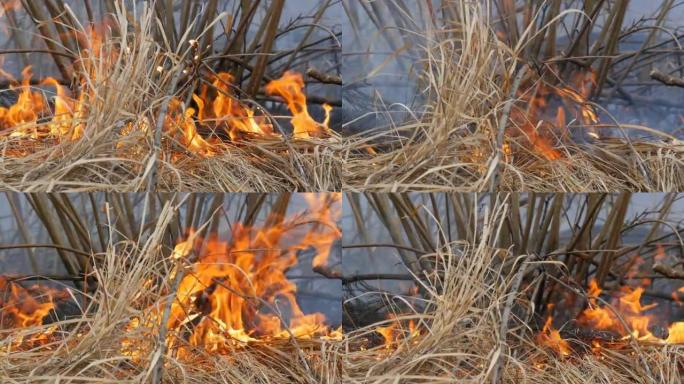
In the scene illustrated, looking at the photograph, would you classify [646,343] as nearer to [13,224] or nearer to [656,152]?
[656,152]

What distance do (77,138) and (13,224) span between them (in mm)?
228

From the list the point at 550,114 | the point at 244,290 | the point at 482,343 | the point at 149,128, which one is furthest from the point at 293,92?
the point at 482,343

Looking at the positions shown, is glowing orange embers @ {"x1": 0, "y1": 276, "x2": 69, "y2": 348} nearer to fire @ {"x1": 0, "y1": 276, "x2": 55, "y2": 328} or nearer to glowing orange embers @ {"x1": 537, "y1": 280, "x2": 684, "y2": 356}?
fire @ {"x1": 0, "y1": 276, "x2": 55, "y2": 328}

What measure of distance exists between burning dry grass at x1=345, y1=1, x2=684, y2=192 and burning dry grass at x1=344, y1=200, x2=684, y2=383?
0.39 feet

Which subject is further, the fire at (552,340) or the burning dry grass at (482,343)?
the fire at (552,340)

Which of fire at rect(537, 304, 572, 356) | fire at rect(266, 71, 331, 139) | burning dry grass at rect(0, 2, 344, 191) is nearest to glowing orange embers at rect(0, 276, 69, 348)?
burning dry grass at rect(0, 2, 344, 191)

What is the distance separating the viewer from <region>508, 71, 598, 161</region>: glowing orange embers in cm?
182

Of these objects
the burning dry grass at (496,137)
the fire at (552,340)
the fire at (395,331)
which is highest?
the burning dry grass at (496,137)

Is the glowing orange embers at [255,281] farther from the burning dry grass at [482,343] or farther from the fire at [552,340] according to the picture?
the fire at [552,340]

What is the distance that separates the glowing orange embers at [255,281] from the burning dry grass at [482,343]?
0.12m

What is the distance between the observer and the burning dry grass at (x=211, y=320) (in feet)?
5.59

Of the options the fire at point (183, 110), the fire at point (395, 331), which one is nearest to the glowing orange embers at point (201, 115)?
the fire at point (183, 110)

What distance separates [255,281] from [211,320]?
0.40 feet

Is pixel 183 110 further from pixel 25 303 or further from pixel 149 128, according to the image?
pixel 25 303
